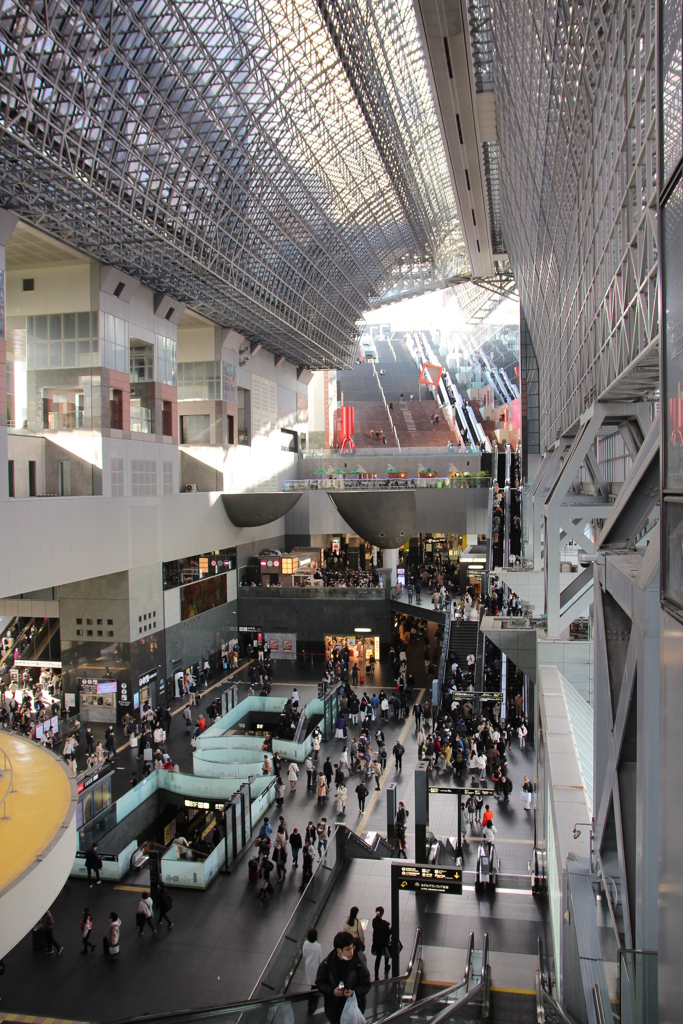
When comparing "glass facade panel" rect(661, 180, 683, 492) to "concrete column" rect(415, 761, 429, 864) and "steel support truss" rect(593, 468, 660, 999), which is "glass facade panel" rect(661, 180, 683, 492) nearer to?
"steel support truss" rect(593, 468, 660, 999)

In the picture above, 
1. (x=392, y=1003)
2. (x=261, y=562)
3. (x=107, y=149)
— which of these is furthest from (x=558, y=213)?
(x=261, y=562)

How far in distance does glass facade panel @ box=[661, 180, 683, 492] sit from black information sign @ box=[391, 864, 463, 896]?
34.9 feet

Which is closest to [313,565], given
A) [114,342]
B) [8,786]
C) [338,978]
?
[114,342]

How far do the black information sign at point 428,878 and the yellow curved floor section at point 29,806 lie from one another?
5.51 meters

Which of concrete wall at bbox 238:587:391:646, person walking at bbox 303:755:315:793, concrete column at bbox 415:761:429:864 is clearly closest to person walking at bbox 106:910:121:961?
concrete column at bbox 415:761:429:864

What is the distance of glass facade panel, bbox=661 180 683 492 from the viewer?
323 cm

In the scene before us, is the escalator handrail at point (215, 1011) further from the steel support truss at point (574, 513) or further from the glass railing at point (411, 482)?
the glass railing at point (411, 482)

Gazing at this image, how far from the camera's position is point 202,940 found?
1390 centimetres

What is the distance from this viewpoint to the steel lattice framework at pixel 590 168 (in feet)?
25.7

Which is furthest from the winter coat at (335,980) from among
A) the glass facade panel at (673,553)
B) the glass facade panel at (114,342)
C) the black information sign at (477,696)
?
the glass facade panel at (114,342)

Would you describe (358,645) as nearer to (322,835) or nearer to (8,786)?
(322,835)

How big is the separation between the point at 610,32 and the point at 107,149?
57.6ft

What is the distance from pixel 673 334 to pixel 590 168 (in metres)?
10.2

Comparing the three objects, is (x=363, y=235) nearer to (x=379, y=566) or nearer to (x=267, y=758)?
(x=379, y=566)
